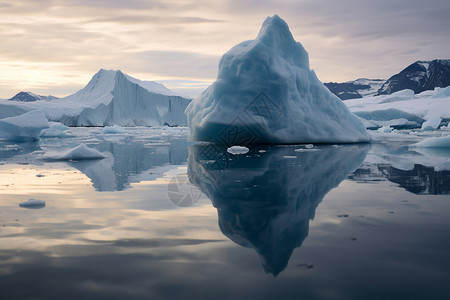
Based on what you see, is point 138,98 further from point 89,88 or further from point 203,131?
point 203,131

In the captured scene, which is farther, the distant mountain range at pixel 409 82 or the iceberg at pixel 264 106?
the distant mountain range at pixel 409 82

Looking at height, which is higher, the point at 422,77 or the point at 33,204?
the point at 422,77

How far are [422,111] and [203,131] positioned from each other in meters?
24.8

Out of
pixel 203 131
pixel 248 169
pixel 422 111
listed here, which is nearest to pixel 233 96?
pixel 203 131

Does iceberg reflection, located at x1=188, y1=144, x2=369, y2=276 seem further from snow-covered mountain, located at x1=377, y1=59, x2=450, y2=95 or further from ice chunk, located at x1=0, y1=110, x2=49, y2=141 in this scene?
snow-covered mountain, located at x1=377, y1=59, x2=450, y2=95

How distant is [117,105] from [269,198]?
4742 cm

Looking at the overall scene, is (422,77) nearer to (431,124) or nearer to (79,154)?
(431,124)

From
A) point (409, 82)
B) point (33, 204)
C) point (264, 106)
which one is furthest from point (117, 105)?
point (409, 82)

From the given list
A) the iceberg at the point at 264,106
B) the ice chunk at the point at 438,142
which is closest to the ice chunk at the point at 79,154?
the iceberg at the point at 264,106

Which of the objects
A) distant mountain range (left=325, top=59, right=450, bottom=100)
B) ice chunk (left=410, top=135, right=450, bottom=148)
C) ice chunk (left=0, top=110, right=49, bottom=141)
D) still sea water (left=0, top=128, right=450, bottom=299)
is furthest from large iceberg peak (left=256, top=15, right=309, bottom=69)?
distant mountain range (left=325, top=59, right=450, bottom=100)

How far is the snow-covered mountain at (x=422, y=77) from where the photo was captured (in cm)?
10645

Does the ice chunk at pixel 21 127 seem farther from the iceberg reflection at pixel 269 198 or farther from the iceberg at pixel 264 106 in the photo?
the iceberg reflection at pixel 269 198

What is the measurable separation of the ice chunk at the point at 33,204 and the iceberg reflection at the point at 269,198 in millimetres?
1633

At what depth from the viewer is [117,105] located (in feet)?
161
